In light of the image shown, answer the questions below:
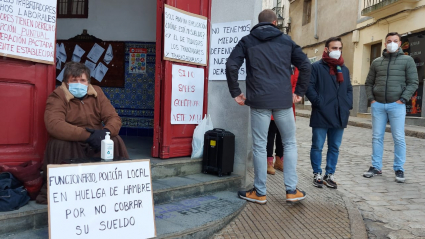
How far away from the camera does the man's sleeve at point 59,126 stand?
358 centimetres

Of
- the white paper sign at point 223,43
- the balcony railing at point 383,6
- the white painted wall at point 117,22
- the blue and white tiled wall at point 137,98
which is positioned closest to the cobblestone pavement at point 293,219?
the white paper sign at point 223,43

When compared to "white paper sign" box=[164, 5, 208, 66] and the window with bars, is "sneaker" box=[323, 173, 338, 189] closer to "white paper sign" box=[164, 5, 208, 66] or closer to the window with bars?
"white paper sign" box=[164, 5, 208, 66]

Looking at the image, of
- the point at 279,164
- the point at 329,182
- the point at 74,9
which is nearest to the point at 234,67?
the point at 329,182

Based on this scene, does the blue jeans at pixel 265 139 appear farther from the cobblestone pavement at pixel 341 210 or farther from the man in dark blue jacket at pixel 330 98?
the man in dark blue jacket at pixel 330 98

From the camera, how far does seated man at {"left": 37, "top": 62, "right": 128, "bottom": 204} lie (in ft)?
11.8

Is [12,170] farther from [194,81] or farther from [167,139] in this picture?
[194,81]

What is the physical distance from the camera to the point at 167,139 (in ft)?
16.6

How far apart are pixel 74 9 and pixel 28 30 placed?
402 cm

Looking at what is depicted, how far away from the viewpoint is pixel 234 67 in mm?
4277

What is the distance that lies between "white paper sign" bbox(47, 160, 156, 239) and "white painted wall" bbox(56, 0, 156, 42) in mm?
4631

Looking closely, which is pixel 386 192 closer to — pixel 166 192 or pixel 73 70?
pixel 166 192

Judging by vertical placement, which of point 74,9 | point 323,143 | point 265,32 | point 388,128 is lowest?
point 388,128

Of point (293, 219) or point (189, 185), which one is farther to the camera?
point (189, 185)

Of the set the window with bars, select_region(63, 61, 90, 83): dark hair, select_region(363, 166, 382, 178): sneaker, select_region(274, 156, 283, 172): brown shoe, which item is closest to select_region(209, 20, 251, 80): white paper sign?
select_region(274, 156, 283, 172): brown shoe
